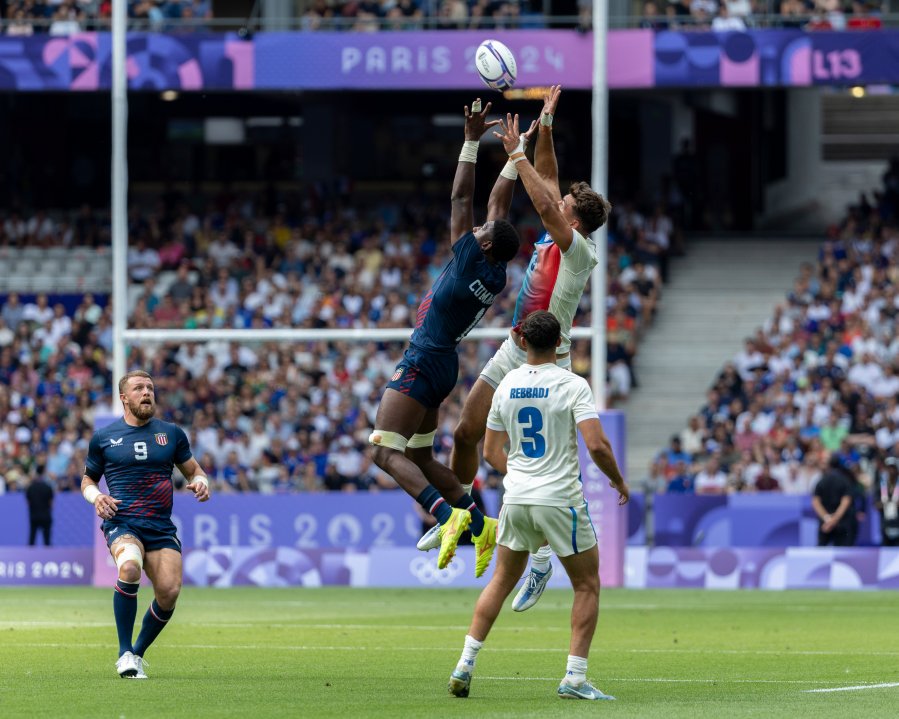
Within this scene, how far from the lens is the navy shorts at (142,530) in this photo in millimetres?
12695

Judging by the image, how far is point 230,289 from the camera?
32.1 m

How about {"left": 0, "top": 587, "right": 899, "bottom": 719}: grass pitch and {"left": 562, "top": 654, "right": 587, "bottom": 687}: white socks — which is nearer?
{"left": 0, "top": 587, "right": 899, "bottom": 719}: grass pitch

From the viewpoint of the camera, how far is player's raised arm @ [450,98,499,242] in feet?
40.7

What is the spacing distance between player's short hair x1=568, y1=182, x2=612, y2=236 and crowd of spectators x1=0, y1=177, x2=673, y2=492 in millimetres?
14984

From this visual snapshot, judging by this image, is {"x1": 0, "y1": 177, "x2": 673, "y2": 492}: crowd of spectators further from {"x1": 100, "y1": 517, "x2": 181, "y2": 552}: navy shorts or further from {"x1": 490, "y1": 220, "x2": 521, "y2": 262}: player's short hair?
{"x1": 490, "y1": 220, "x2": 521, "y2": 262}: player's short hair

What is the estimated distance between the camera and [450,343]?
488 inches

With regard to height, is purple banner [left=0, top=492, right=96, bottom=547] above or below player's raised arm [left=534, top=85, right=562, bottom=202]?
below

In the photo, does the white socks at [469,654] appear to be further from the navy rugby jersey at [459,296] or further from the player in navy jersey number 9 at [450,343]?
the navy rugby jersey at [459,296]

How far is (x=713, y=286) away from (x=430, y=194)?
5.75 m

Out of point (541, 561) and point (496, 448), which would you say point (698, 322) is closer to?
point (541, 561)

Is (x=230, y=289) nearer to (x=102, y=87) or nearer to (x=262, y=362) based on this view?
(x=262, y=362)

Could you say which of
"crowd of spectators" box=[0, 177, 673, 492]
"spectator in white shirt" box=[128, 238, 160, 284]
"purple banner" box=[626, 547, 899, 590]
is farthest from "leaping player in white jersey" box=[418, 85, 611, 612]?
"spectator in white shirt" box=[128, 238, 160, 284]

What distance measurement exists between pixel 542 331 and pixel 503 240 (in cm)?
125

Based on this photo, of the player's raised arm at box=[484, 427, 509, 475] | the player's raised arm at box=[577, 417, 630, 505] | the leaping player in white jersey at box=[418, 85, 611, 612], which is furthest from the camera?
the leaping player in white jersey at box=[418, 85, 611, 612]
